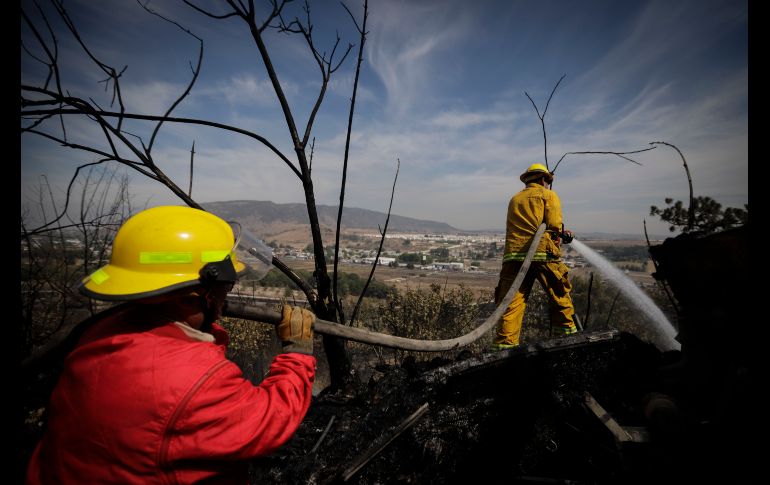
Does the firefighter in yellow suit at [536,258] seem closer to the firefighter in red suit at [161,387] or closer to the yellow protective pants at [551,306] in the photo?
the yellow protective pants at [551,306]

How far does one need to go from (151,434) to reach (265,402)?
15.0 inches

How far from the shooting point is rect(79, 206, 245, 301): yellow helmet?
1.34m

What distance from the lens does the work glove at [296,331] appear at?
1770 mm

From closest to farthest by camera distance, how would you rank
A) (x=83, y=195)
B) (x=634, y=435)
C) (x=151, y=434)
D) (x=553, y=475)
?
(x=151, y=434)
(x=634, y=435)
(x=553, y=475)
(x=83, y=195)

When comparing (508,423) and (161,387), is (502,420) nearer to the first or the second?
(508,423)

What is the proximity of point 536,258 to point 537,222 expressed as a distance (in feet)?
1.66

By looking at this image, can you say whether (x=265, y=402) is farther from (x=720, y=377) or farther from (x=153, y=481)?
(x=720, y=377)

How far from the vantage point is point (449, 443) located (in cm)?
288

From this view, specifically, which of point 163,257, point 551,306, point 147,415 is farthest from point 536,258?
point 147,415

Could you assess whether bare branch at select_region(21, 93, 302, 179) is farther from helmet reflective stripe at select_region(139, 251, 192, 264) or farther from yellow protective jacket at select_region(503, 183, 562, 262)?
yellow protective jacket at select_region(503, 183, 562, 262)

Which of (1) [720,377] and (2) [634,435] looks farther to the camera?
(2) [634,435]

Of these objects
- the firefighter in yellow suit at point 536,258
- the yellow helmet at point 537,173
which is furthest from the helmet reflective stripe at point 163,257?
the yellow helmet at point 537,173

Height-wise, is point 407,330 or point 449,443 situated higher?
point 449,443

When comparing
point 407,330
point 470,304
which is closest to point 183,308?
point 407,330
